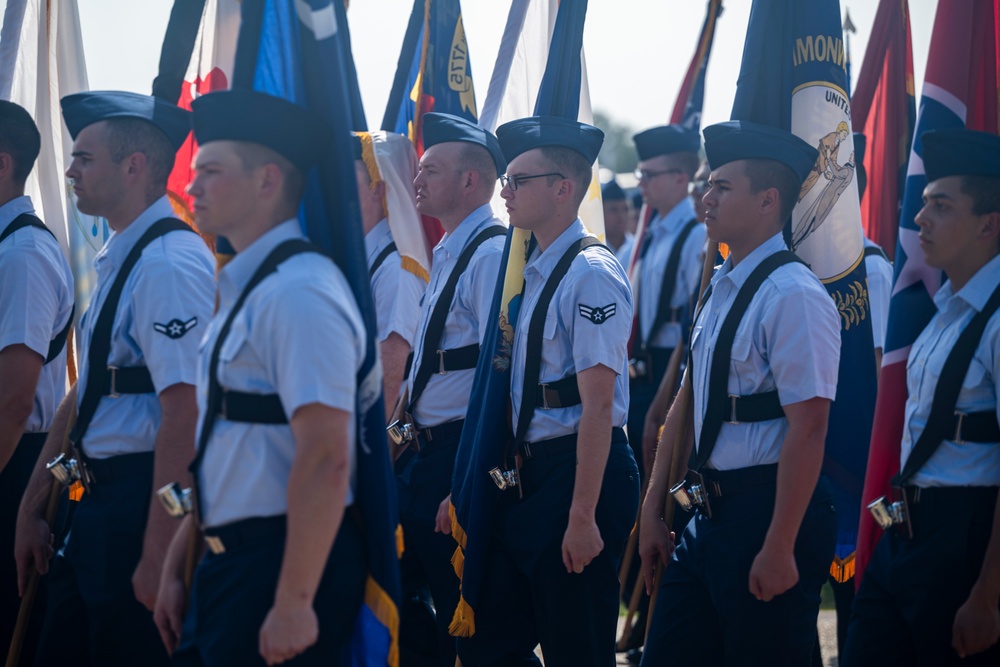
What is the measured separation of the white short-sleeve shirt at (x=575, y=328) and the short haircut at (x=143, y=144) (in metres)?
1.48

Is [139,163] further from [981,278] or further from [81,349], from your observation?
[981,278]

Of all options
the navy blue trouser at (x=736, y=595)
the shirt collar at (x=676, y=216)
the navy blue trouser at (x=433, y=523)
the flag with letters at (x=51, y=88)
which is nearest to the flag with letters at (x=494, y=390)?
the navy blue trouser at (x=433, y=523)

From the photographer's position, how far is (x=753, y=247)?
399cm

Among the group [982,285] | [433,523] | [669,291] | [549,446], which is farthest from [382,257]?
[669,291]

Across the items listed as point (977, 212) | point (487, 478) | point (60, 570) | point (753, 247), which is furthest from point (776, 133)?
point (60, 570)

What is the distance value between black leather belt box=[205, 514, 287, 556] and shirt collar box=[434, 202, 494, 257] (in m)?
2.52

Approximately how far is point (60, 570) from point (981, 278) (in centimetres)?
332

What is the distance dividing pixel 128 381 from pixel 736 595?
2172 mm

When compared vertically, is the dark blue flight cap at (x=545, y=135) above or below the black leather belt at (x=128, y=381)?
above

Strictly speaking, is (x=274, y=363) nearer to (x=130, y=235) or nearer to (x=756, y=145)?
(x=130, y=235)

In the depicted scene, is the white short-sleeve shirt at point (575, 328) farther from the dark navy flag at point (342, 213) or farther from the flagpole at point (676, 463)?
Answer: the dark navy flag at point (342, 213)

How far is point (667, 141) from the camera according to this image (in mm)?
8719

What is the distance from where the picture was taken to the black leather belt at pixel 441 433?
502cm

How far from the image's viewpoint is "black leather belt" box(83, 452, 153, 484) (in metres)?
3.82
